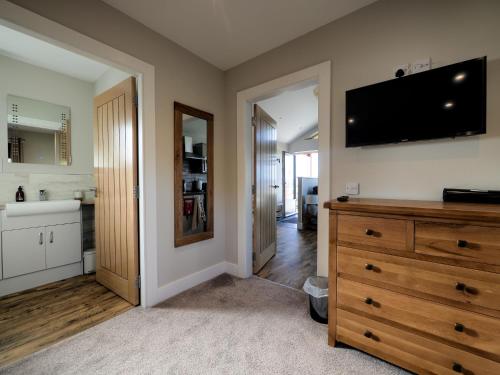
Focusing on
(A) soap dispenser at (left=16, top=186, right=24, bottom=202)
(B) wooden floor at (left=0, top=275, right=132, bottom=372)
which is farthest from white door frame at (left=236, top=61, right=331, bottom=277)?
(A) soap dispenser at (left=16, top=186, right=24, bottom=202)

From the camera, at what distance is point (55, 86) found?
2883 millimetres

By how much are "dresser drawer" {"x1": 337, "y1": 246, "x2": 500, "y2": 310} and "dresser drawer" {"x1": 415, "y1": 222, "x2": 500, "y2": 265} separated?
68 mm

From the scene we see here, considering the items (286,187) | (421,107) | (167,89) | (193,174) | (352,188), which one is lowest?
(286,187)

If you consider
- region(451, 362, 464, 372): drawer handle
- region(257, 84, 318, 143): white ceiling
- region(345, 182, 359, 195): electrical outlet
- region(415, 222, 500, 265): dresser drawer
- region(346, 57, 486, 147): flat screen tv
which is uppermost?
region(257, 84, 318, 143): white ceiling

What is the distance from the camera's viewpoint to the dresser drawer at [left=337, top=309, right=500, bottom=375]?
1.10 metres

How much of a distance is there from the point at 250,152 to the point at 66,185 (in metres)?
2.54

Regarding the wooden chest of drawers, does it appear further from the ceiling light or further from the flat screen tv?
the ceiling light

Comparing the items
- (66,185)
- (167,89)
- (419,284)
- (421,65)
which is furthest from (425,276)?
(66,185)

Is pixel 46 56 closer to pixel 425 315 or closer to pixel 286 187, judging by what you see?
pixel 425 315

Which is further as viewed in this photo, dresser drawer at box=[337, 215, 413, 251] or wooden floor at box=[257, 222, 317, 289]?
wooden floor at box=[257, 222, 317, 289]

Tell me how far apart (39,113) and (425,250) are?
4170 millimetres

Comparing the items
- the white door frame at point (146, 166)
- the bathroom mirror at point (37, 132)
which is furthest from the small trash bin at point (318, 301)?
the bathroom mirror at point (37, 132)

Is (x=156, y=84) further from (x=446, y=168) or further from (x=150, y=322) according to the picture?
(x=446, y=168)

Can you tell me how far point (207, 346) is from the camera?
1552 millimetres
